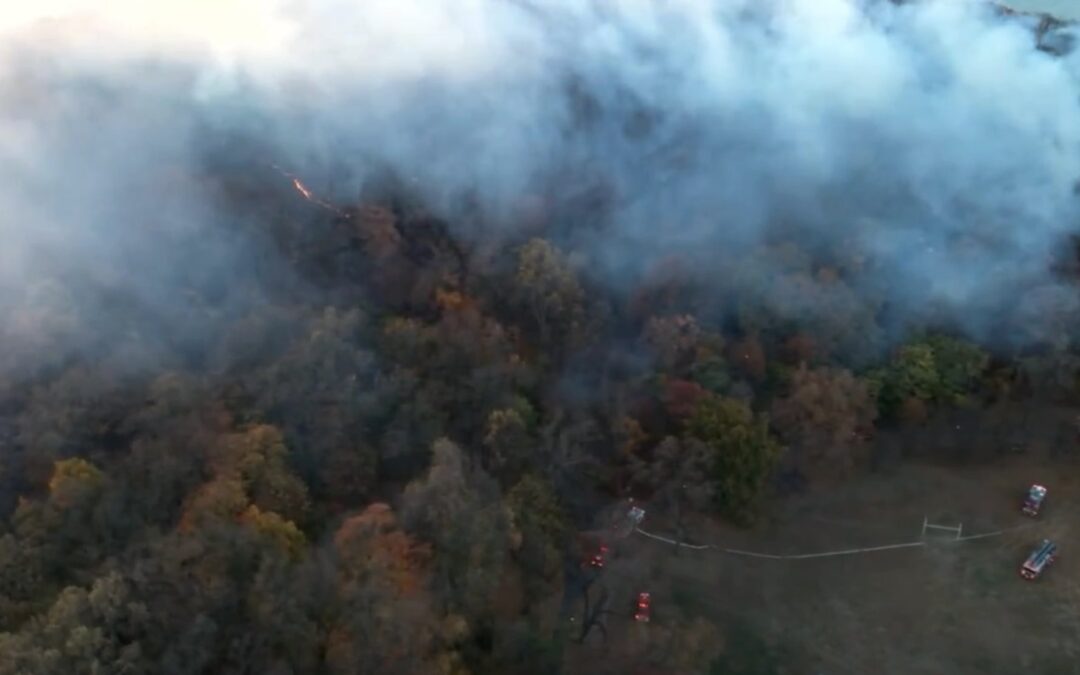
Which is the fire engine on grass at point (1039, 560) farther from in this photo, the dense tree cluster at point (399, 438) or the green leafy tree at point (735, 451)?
the green leafy tree at point (735, 451)

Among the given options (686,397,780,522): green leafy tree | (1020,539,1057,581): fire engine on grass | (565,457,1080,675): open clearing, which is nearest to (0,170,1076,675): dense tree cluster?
(686,397,780,522): green leafy tree

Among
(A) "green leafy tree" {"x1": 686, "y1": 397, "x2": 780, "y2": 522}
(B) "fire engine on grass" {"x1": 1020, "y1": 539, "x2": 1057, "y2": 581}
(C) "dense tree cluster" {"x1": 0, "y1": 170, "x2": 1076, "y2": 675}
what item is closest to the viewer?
(C) "dense tree cluster" {"x1": 0, "y1": 170, "x2": 1076, "y2": 675}

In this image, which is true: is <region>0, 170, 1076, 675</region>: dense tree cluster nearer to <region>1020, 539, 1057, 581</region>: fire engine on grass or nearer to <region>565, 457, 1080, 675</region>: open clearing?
<region>565, 457, 1080, 675</region>: open clearing

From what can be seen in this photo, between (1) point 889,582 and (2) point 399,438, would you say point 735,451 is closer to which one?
(1) point 889,582

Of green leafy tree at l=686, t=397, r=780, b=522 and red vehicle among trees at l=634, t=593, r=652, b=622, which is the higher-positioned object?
green leafy tree at l=686, t=397, r=780, b=522

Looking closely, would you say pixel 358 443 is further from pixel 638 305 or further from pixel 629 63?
pixel 629 63

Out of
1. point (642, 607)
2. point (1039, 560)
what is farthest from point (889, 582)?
A: point (642, 607)

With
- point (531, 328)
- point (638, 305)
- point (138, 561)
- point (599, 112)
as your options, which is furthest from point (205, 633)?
point (599, 112)
